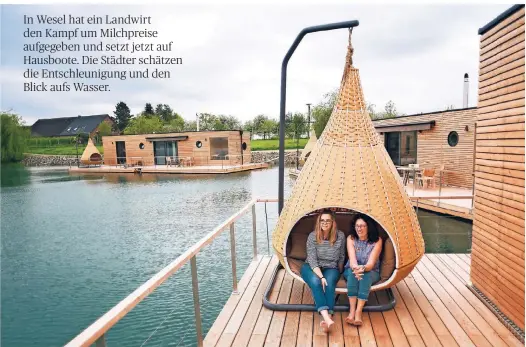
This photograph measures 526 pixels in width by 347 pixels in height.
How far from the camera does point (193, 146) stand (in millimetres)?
24531

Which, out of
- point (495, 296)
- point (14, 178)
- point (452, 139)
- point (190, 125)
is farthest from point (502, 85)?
point (190, 125)

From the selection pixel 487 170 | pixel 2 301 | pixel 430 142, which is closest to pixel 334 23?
pixel 487 170

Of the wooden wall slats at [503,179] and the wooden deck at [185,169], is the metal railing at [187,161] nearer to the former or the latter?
the wooden deck at [185,169]

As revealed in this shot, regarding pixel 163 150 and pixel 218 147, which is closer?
pixel 163 150

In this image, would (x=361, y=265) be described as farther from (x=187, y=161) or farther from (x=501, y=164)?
(x=187, y=161)

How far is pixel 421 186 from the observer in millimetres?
11898

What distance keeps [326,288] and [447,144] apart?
10947 mm

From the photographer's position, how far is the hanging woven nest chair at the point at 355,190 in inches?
115

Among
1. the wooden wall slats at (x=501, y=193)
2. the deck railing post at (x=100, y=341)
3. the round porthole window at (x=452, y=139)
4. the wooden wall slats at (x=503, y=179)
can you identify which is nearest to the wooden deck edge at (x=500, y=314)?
the wooden wall slats at (x=501, y=193)

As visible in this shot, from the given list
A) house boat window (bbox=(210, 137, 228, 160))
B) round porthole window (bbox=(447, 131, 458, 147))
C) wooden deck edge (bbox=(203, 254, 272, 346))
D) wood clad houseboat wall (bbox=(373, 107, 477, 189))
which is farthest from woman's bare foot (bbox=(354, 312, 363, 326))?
house boat window (bbox=(210, 137, 228, 160))

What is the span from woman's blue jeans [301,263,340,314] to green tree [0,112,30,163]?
37.8 metres

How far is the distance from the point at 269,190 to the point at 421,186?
→ 5.72m

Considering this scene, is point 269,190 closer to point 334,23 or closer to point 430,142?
point 430,142

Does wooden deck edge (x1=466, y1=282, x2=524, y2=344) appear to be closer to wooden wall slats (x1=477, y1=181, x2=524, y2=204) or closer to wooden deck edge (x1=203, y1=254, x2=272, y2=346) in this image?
wooden wall slats (x1=477, y1=181, x2=524, y2=204)
